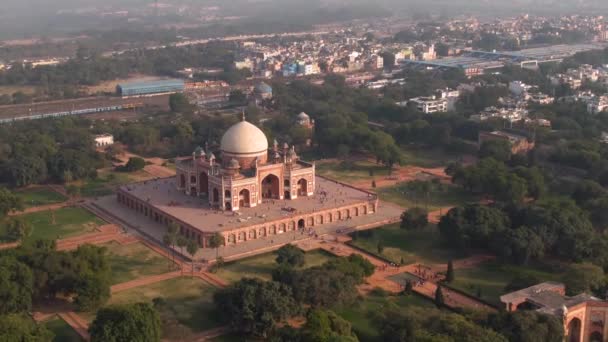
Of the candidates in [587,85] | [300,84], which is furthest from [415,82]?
[587,85]

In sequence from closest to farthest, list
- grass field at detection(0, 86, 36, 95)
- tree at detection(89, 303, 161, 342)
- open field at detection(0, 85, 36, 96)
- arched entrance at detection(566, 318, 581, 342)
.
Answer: tree at detection(89, 303, 161, 342) < arched entrance at detection(566, 318, 581, 342) < open field at detection(0, 85, 36, 96) < grass field at detection(0, 86, 36, 95)

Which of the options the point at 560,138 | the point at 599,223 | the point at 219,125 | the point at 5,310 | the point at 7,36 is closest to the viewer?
the point at 5,310

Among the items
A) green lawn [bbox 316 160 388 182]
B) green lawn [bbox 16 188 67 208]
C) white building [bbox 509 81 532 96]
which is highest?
white building [bbox 509 81 532 96]

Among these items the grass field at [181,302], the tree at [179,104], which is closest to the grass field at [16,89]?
the tree at [179,104]

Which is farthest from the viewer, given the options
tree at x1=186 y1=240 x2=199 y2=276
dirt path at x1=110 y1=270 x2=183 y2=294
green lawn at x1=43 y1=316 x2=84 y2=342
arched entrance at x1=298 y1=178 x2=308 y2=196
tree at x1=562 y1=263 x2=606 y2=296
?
arched entrance at x1=298 y1=178 x2=308 y2=196

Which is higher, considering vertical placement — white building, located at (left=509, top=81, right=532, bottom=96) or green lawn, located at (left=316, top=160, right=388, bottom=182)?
white building, located at (left=509, top=81, right=532, bottom=96)

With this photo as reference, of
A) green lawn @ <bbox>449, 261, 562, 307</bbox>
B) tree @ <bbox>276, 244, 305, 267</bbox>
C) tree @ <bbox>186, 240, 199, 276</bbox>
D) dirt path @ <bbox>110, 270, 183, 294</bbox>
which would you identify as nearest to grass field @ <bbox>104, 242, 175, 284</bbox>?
dirt path @ <bbox>110, 270, 183, 294</bbox>

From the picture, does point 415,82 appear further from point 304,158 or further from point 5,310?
point 5,310

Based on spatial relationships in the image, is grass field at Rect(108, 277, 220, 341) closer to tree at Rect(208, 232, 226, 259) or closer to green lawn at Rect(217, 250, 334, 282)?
green lawn at Rect(217, 250, 334, 282)
